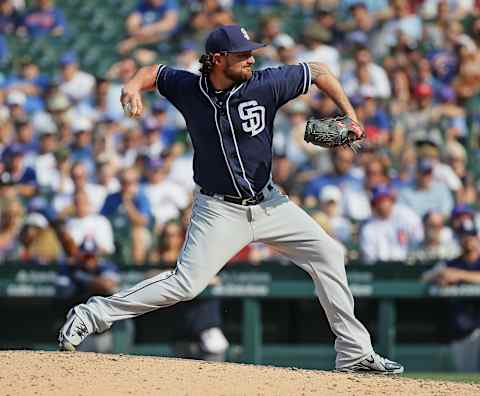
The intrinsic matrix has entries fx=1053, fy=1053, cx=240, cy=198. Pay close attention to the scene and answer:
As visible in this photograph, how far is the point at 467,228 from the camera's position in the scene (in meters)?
8.92

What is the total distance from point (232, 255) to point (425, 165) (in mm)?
4669

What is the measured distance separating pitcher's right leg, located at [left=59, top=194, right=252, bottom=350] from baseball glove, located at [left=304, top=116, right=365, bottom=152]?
21.2 inches

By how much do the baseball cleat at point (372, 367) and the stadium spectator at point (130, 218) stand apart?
373 cm

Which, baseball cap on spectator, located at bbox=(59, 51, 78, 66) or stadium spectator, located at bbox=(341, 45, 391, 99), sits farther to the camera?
baseball cap on spectator, located at bbox=(59, 51, 78, 66)

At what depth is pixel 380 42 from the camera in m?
11.3

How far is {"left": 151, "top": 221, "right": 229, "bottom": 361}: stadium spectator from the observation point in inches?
340

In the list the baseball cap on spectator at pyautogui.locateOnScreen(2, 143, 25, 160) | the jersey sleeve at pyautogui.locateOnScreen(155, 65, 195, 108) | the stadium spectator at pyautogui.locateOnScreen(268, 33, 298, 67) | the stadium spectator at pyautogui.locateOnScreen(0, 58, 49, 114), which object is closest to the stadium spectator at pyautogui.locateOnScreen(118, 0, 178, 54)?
the stadium spectator at pyautogui.locateOnScreen(0, 58, 49, 114)

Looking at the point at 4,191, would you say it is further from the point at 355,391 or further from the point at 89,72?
the point at 355,391

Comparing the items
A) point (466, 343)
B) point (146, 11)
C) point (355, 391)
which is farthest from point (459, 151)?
point (355, 391)

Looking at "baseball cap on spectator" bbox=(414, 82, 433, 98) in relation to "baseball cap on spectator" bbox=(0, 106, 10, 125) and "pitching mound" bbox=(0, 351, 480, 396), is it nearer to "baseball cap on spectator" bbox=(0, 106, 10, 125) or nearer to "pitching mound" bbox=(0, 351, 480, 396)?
"baseball cap on spectator" bbox=(0, 106, 10, 125)

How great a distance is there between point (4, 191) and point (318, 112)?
3096mm

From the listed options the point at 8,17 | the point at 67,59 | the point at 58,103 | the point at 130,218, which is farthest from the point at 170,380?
the point at 8,17

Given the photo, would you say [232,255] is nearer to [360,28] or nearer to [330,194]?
[330,194]

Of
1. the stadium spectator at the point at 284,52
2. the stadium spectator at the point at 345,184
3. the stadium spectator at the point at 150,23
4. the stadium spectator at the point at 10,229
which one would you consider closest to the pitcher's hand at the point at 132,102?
the stadium spectator at the point at 10,229
